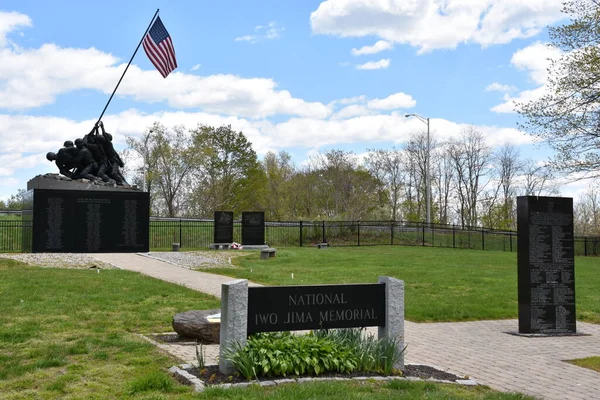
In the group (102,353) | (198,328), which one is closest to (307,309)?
(198,328)

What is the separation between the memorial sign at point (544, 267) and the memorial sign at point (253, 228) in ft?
65.5

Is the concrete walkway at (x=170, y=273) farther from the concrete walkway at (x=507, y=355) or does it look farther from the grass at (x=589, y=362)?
the grass at (x=589, y=362)

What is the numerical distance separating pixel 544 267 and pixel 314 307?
5.49m

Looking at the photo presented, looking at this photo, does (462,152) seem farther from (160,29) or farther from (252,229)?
(160,29)

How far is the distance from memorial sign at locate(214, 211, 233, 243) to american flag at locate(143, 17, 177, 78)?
1458cm

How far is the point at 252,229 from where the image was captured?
1168 inches

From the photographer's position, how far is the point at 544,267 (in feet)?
33.7

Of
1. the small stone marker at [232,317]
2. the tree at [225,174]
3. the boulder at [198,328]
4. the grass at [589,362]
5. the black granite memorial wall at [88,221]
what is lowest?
the grass at [589,362]

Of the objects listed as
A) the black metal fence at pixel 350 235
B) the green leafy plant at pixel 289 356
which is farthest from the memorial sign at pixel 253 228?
the green leafy plant at pixel 289 356

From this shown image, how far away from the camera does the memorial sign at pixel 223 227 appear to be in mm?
29977

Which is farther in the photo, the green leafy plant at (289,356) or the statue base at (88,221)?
the statue base at (88,221)

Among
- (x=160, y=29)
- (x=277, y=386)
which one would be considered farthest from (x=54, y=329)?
(x=160, y=29)

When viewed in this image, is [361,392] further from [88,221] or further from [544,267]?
[88,221]

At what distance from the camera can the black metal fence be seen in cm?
3450
